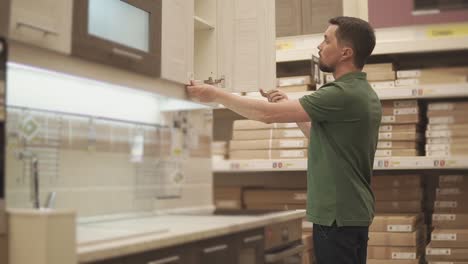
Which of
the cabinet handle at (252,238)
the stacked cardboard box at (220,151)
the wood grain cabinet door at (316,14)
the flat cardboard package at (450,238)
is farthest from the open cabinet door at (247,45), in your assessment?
the flat cardboard package at (450,238)

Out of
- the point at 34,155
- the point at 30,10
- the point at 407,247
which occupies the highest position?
the point at 30,10

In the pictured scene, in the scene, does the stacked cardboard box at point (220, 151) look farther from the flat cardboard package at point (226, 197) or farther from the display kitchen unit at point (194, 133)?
the flat cardboard package at point (226, 197)

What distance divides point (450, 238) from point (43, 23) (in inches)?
84.5

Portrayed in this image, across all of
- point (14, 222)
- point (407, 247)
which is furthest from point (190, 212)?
point (14, 222)

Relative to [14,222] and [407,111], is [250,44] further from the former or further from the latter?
[14,222]

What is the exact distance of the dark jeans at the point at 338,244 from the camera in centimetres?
194

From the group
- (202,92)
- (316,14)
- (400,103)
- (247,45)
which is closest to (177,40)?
(202,92)

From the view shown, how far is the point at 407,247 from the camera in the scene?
2.86 metres

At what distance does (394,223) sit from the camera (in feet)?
9.46

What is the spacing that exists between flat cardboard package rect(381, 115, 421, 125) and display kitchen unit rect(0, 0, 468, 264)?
0.03 ft

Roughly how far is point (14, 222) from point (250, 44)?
143 centimetres

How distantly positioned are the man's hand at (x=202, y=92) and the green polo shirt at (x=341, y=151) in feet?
1.30

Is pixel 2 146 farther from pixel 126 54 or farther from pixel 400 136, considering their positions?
pixel 400 136

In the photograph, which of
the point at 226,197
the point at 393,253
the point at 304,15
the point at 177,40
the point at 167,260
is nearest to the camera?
the point at 167,260
